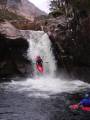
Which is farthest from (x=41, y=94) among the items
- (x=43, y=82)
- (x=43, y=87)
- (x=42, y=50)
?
(x=42, y=50)

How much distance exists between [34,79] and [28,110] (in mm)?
14563

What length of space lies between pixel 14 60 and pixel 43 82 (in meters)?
6.29

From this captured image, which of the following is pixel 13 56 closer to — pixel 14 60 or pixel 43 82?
pixel 14 60

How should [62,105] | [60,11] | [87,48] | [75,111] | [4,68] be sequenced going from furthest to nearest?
[60,11]
[4,68]
[87,48]
[62,105]
[75,111]

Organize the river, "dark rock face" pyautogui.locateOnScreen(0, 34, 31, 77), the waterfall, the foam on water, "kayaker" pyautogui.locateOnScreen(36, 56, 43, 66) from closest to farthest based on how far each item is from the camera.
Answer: the river
the foam on water
"kayaker" pyautogui.locateOnScreen(36, 56, 43, 66)
"dark rock face" pyautogui.locateOnScreen(0, 34, 31, 77)
the waterfall

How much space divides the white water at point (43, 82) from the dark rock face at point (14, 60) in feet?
3.58

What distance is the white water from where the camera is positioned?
101ft

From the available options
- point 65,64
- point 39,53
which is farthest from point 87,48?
point 39,53

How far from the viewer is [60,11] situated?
160 ft

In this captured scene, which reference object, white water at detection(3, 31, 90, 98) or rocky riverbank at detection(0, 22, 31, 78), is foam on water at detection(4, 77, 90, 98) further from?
rocky riverbank at detection(0, 22, 31, 78)

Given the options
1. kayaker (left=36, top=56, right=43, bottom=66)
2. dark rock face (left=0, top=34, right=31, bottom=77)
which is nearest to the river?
dark rock face (left=0, top=34, right=31, bottom=77)

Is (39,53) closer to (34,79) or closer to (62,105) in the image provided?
(34,79)

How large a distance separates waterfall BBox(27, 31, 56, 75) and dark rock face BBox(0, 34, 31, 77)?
3.29 ft

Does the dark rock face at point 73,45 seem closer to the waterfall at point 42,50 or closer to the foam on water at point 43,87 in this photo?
the waterfall at point 42,50
